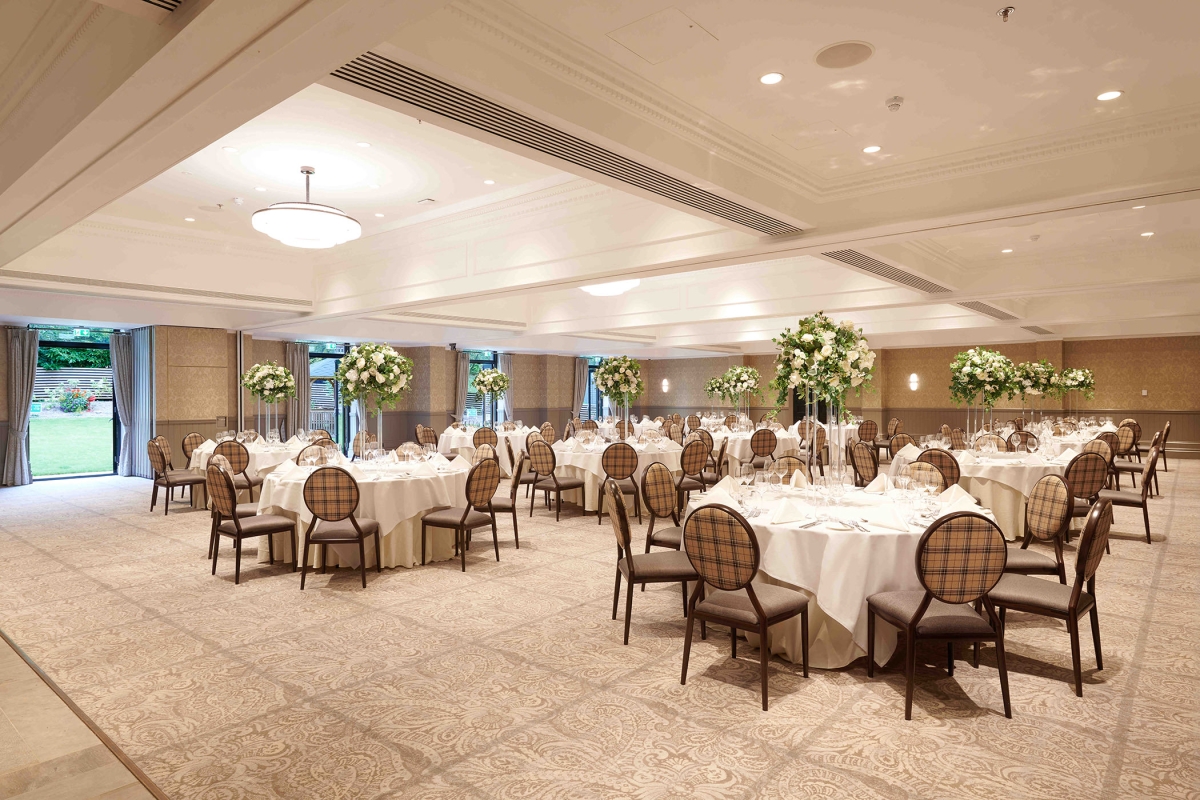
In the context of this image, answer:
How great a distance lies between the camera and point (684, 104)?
14.8ft

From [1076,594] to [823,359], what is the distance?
2.14m

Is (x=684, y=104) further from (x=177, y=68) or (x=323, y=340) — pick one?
(x=323, y=340)

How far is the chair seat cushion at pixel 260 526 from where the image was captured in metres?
5.58

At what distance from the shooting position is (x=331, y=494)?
17.9 feet

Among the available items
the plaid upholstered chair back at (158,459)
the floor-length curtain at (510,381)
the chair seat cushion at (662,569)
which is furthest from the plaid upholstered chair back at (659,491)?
the floor-length curtain at (510,381)

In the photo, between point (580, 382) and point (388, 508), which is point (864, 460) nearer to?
point (388, 508)

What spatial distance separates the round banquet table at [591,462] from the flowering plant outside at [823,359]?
3457 mm

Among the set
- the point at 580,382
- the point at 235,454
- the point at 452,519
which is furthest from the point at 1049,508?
the point at 580,382

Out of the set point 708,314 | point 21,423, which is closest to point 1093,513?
point 708,314

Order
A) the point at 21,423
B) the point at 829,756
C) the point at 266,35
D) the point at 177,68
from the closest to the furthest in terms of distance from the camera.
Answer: the point at 266,35 → the point at 177,68 → the point at 829,756 → the point at 21,423

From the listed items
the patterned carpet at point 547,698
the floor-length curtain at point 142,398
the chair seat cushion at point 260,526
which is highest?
the floor-length curtain at point 142,398

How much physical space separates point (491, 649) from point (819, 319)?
3.25 m

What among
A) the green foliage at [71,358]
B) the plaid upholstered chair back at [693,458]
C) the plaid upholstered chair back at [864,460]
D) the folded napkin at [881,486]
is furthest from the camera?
the green foliage at [71,358]

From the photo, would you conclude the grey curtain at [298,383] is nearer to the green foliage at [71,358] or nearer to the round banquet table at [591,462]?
the green foliage at [71,358]
